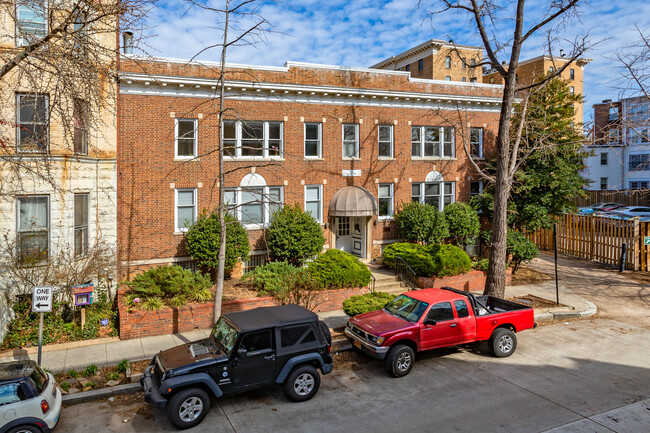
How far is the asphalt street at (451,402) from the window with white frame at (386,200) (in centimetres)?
1052

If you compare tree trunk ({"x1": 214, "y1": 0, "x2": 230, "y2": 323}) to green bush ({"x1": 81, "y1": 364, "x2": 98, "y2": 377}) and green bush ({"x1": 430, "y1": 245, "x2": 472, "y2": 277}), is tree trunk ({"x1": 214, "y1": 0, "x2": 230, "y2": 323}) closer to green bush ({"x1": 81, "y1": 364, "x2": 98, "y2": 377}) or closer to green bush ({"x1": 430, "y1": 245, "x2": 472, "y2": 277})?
green bush ({"x1": 81, "y1": 364, "x2": 98, "y2": 377})

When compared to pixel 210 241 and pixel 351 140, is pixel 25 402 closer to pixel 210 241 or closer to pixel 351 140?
pixel 210 241

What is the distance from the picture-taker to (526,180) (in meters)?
20.7

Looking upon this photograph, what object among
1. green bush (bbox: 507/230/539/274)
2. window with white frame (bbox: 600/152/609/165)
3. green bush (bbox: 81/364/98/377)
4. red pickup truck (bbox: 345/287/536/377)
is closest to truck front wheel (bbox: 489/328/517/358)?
red pickup truck (bbox: 345/287/536/377)

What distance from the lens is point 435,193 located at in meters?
23.1

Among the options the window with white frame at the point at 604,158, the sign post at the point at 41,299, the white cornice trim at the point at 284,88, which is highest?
the window with white frame at the point at 604,158

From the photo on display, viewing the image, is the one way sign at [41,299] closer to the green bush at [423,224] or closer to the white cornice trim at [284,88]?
the white cornice trim at [284,88]

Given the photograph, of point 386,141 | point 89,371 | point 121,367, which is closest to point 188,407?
point 121,367

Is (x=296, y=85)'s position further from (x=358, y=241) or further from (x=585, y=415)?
(x=585, y=415)

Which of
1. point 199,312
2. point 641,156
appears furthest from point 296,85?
point 641,156

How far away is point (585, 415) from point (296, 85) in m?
15.5

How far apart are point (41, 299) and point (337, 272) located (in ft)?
29.2

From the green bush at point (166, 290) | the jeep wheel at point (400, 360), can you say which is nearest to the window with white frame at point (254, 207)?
the green bush at point (166, 290)

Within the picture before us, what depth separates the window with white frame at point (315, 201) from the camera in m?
20.2
